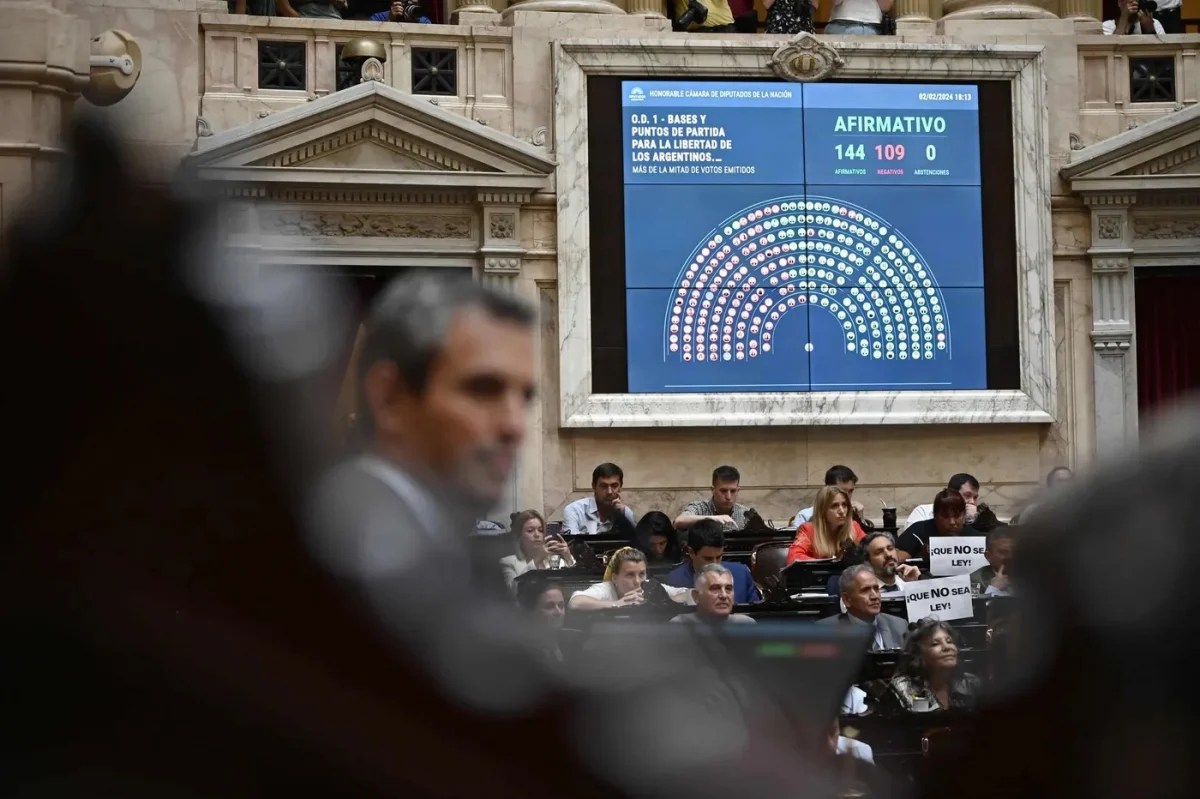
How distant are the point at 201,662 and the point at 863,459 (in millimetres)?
12372

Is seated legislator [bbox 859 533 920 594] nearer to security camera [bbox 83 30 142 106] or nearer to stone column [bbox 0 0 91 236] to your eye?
stone column [bbox 0 0 91 236]

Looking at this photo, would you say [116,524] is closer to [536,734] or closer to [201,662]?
[201,662]

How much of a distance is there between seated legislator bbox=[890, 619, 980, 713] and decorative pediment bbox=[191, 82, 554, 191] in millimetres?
9215

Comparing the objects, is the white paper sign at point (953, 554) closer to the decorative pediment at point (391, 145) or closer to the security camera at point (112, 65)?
the decorative pediment at point (391, 145)

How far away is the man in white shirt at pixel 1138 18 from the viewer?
14.0 m

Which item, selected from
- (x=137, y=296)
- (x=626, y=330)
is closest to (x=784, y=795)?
(x=137, y=296)

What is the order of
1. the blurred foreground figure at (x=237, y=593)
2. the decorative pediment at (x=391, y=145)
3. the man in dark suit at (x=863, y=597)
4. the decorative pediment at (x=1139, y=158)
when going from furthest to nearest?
the decorative pediment at (x=1139, y=158)
the decorative pediment at (x=391, y=145)
the man in dark suit at (x=863, y=597)
the blurred foreground figure at (x=237, y=593)

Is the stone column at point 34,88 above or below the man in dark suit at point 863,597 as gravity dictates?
above

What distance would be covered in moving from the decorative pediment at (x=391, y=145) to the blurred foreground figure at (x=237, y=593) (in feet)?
36.7

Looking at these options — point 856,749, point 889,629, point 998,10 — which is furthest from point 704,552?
point 998,10

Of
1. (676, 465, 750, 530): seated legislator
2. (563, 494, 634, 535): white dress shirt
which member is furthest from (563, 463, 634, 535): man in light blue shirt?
(676, 465, 750, 530): seated legislator

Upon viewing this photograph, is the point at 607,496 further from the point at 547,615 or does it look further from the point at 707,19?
the point at 547,615

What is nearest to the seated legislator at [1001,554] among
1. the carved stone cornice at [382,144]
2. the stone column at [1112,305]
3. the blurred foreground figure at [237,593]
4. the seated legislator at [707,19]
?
the blurred foreground figure at [237,593]

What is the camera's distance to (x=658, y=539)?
8500mm
